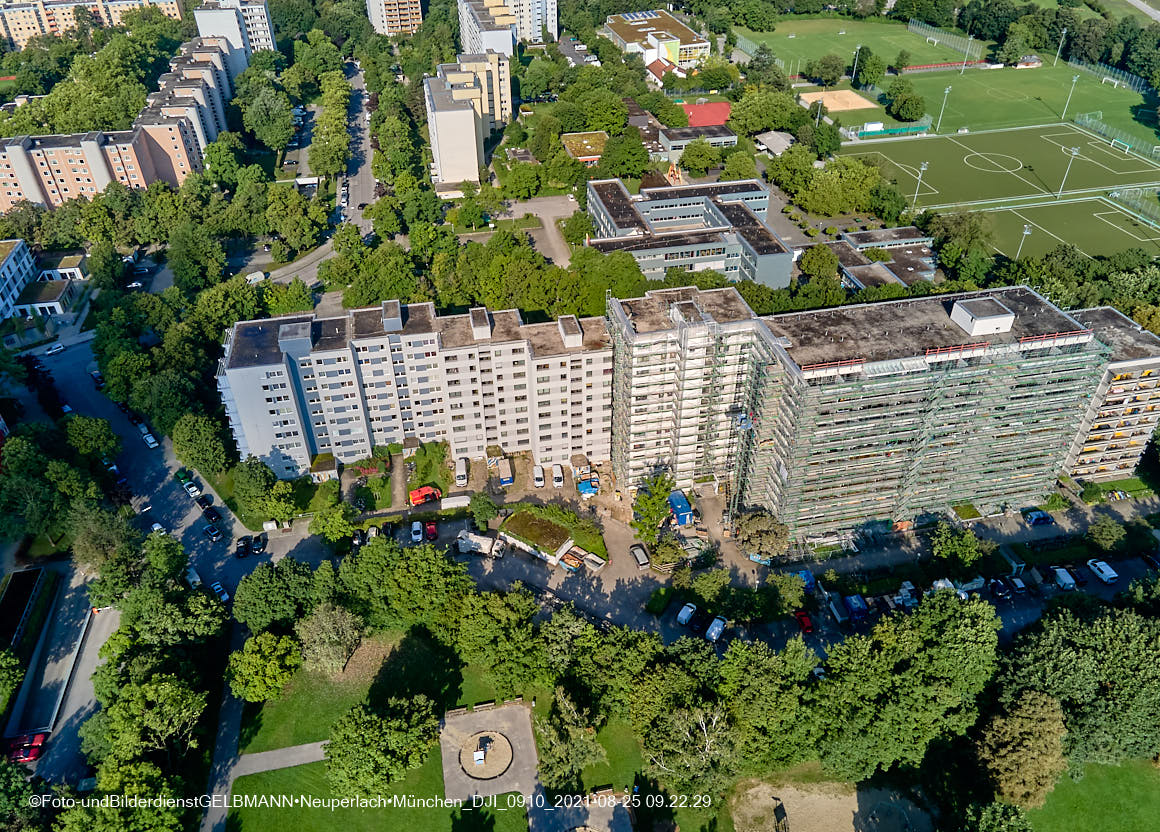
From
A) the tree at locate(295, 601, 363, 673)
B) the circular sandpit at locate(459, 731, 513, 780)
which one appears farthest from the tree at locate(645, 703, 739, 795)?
the tree at locate(295, 601, 363, 673)

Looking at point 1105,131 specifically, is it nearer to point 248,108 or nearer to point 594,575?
point 594,575

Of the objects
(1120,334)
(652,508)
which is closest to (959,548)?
(652,508)

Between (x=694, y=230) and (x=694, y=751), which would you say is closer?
(x=694, y=751)

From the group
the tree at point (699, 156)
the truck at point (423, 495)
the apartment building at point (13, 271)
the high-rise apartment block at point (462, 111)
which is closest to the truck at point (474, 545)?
the truck at point (423, 495)

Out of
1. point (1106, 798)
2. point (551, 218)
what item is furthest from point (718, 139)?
point (1106, 798)

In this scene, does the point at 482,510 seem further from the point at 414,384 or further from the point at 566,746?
the point at 566,746
